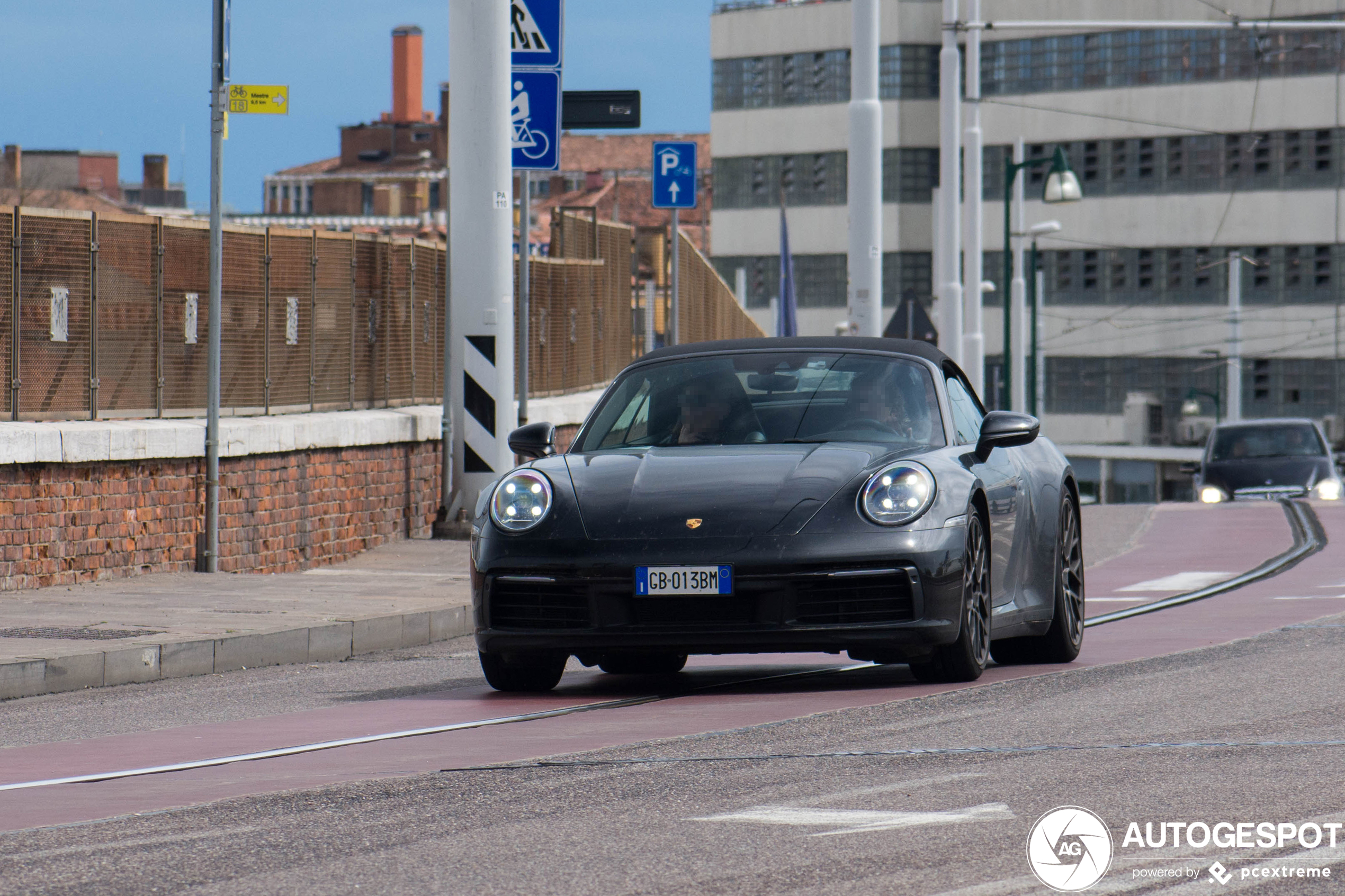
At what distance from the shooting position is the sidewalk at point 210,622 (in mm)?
9781

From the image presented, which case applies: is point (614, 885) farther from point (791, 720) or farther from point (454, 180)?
point (454, 180)

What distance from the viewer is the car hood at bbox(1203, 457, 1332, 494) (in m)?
30.3

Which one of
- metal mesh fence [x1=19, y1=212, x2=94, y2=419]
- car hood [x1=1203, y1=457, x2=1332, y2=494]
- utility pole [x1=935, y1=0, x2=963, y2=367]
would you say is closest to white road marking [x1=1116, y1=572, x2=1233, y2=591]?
metal mesh fence [x1=19, y1=212, x2=94, y2=419]

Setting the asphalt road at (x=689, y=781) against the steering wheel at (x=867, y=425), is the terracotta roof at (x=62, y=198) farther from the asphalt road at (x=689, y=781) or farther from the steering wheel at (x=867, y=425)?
the asphalt road at (x=689, y=781)

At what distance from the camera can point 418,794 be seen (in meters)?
6.08

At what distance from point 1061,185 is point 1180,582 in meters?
24.6

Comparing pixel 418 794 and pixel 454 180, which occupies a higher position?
pixel 454 180

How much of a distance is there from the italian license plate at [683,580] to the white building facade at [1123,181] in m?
62.1

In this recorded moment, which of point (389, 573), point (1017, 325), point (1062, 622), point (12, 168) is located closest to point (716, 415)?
point (1062, 622)

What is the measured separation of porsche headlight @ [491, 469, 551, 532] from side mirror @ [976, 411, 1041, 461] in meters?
1.84

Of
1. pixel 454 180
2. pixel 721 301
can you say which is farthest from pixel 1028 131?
pixel 454 180

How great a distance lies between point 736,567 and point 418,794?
2311mm

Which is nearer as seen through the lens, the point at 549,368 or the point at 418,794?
the point at 418,794

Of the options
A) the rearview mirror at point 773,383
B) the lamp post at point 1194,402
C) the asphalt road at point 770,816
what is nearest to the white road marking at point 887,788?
the asphalt road at point 770,816
